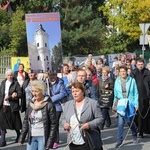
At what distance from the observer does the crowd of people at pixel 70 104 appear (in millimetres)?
5590

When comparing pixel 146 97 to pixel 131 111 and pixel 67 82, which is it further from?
pixel 67 82

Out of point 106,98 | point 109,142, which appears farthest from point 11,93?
point 106,98

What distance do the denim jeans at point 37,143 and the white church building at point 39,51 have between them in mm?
2742

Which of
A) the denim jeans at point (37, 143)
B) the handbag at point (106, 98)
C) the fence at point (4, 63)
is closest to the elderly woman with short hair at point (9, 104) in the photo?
the handbag at point (106, 98)

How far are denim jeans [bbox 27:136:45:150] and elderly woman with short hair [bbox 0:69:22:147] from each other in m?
3.04

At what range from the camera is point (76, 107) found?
5.61 metres

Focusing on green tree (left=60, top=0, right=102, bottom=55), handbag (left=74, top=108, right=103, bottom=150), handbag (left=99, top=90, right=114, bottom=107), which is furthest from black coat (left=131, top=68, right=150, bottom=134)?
green tree (left=60, top=0, right=102, bottom=55)

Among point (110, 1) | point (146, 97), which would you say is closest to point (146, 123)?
point (146, 97)

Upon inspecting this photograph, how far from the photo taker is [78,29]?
33219mm

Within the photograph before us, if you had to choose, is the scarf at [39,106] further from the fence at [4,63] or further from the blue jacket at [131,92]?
the fence at [4,63]

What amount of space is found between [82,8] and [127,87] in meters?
27.5

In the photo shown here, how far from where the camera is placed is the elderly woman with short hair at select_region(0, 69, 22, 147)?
898 centimetres

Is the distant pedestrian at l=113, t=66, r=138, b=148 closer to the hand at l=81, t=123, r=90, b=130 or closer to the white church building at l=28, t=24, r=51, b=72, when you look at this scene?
the white church building at l=28, t=24, r=51, b=72

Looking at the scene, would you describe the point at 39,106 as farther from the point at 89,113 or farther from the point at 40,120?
the point at 89,113
